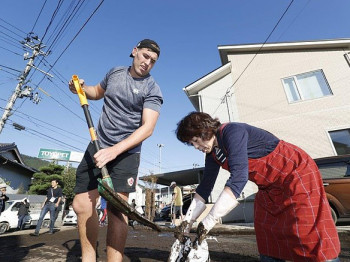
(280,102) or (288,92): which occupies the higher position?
(288,92)

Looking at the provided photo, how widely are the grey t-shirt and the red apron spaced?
3.19 feet

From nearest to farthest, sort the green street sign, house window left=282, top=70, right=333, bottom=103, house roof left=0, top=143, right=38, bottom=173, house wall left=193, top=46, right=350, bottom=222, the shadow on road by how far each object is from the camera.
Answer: the shadow on road
house wall left=193, top=46, right=350, bottom=222
house window left=282, top=70, right=333, bottom=103
house roof left=0, top=143, right=38, bottom=173
the green street sign

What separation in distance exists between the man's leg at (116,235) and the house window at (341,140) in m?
9.66

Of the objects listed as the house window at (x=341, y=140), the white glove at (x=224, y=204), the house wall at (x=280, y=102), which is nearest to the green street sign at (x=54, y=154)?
the house wall at (x=280, y=102)

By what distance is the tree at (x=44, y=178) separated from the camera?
21.3m

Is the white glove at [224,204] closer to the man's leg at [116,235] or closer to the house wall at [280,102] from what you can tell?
the man's leg at [116,235]

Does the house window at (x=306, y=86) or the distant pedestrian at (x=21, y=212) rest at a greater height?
the house window at (x=306, y=86)

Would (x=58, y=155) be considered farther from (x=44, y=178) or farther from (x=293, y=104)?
(x=293, y=104)

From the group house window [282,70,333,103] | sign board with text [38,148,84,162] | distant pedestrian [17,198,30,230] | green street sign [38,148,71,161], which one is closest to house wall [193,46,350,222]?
house window [282,70,333,103]

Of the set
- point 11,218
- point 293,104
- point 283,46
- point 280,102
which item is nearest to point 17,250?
point 11,218

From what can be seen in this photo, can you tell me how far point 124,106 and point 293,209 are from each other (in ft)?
4.97

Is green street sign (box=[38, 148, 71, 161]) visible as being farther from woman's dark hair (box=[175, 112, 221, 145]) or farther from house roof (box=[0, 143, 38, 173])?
woman's dark hair (box=[175, 112, 221, 145])

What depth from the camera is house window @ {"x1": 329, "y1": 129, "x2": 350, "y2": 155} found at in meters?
8.62

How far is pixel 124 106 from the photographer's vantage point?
74.3 inches
